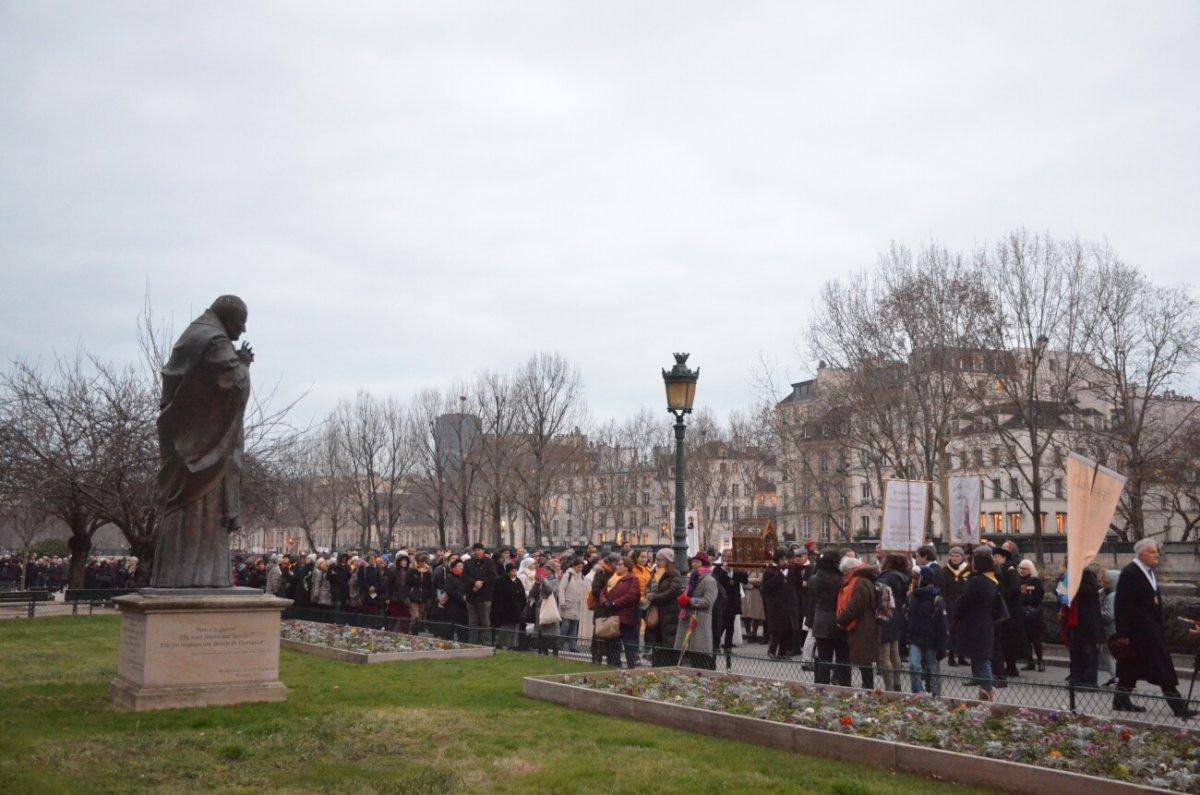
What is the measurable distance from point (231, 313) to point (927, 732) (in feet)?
26.5

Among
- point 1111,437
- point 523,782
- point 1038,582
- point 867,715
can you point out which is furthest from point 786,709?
point 1111,437

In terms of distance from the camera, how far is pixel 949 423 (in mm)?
40531

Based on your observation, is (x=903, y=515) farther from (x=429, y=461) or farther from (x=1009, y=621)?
(x=429, y=461)

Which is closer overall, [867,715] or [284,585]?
[867,715]

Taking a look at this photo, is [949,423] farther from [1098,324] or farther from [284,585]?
[284,585]

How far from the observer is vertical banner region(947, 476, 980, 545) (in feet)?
80.4

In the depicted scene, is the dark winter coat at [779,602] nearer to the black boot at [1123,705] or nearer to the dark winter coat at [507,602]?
the dark winter coat at [507,602]

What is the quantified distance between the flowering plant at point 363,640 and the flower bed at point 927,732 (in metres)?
4.93

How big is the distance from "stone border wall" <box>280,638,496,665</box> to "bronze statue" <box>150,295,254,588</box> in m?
4.46

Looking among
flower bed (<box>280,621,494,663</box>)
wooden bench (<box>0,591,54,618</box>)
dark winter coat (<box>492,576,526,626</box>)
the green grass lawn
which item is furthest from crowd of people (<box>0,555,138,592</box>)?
the green grass lawn

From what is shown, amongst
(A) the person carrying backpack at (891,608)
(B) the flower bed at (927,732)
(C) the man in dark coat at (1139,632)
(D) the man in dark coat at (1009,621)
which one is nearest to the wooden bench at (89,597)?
(B) the flower bed at (927,732)

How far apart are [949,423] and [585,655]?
1092 inches

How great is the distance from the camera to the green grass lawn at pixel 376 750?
25.5 ft

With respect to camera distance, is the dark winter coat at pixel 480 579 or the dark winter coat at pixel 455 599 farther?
the dark winter coat at pixel 455 599
